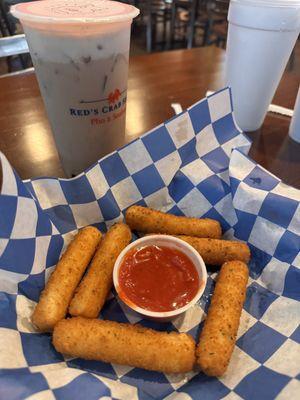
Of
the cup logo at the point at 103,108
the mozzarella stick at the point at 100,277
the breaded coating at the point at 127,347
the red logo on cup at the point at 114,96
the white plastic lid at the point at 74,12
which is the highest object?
the white plastic lid at the point at 74,12

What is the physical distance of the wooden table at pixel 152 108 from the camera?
1.49 meters

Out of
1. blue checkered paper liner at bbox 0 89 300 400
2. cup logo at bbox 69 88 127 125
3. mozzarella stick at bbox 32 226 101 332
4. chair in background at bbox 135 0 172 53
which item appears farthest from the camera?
chair in background at bbox 135 0 172 53

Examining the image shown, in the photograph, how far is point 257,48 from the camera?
1.41 m

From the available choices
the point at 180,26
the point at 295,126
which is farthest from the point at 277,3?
the point at 180,26

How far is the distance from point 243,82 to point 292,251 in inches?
32.7

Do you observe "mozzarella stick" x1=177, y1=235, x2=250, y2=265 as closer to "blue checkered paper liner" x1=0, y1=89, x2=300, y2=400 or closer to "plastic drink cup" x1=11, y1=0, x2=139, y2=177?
"blue checkered paper liner" x1=0, y1=89, x2=300, y2=400

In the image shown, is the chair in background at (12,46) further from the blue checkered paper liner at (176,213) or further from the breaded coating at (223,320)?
the breaded coating at (223,320)

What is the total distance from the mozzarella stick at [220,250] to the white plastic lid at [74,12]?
76cm

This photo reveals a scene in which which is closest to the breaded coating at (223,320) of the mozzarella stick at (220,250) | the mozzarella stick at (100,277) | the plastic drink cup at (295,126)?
the mozzarella stick at (220,250)

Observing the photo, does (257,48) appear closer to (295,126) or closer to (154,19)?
(295,126)

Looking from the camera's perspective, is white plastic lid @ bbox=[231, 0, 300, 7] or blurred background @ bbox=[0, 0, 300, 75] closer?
white plastic lid @ bbox=[231, 0, 300, 7]

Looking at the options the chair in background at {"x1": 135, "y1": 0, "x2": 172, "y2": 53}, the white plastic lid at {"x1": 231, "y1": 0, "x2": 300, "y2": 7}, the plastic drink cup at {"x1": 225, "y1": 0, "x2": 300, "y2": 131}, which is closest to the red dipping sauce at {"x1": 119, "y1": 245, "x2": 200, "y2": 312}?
the plastic drink cup at {"x1": 225, "y1": 0, "x2": 300, "y2": 131}

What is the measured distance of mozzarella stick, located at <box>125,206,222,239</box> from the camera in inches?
49.7

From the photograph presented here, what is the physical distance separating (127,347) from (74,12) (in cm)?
99
